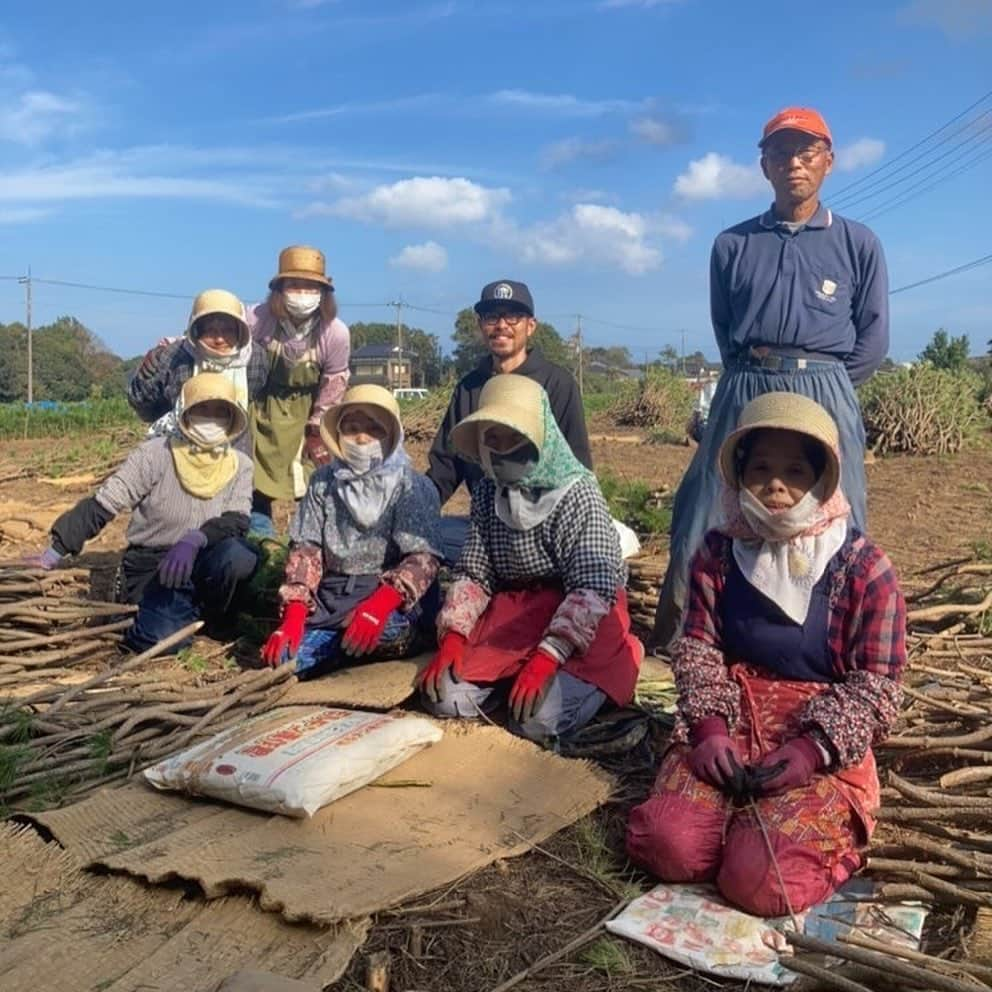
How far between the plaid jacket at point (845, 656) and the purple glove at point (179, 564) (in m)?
2.21

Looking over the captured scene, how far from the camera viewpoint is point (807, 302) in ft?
12.5

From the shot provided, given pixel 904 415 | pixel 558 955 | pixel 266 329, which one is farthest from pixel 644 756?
pixel 904 415

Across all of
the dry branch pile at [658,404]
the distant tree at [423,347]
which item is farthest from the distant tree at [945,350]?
the distant tree at [423,347]

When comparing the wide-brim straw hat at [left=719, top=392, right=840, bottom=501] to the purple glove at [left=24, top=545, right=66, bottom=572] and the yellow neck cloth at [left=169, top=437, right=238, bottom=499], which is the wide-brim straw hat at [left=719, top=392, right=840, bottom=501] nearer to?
the yellow neck cloth at [left=169, top=437, right=238, bottom=499]

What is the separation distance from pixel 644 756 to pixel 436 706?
27.5 inches

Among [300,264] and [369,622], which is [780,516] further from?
[300,264]

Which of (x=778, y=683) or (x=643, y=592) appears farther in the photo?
(x=643, y=592)

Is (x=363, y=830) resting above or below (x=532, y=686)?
below

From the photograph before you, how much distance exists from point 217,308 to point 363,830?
2.71 meters

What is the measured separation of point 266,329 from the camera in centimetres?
512

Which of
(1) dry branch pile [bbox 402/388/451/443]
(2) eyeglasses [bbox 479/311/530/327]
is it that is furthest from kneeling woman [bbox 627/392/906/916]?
(1) dry branch pile [bbox 402/388/451/443]

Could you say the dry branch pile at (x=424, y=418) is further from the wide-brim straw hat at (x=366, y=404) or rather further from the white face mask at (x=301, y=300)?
the wide-brim straw hat at (x=366, y=404)

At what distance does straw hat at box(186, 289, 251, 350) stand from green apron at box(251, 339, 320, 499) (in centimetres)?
34

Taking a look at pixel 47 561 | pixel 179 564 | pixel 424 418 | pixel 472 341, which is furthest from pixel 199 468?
pixel 472 341
